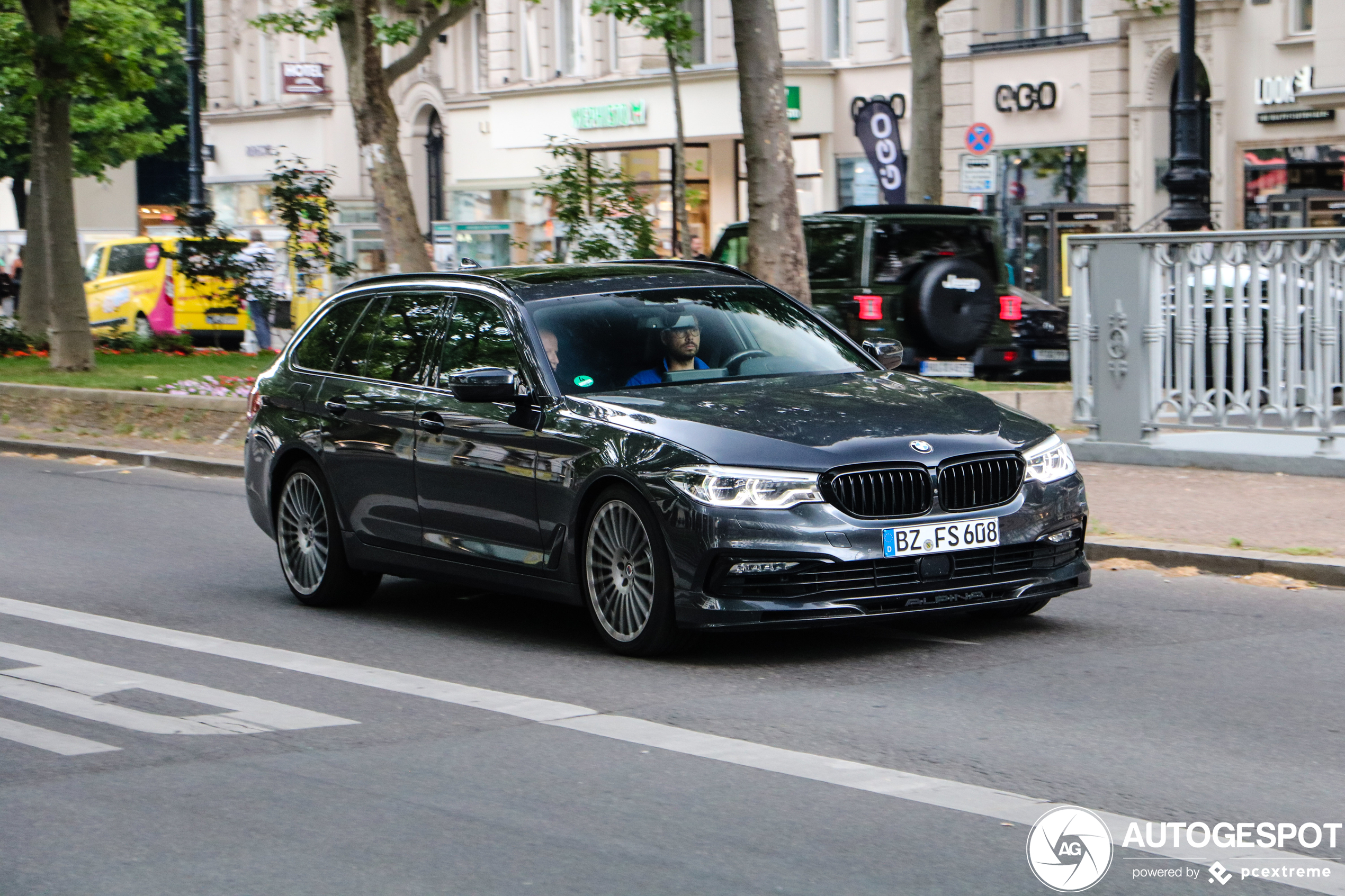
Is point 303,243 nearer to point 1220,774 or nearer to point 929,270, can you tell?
point 929,270

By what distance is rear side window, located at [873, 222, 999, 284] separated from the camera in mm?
19250

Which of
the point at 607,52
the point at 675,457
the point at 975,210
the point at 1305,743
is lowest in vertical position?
→ the point at 1305,743

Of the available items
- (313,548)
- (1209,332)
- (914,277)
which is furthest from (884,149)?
(313,548)

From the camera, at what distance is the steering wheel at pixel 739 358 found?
8.74 m

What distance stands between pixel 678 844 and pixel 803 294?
1205 cm

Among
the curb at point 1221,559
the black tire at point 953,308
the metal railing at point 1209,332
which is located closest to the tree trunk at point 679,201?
the black tire at point 953,308

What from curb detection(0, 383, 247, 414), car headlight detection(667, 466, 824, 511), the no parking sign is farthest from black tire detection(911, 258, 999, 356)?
the no parking sign

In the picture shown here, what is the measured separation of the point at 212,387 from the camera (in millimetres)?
21125

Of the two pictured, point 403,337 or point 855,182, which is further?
point 855,182

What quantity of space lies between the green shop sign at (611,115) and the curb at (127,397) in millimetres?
22262

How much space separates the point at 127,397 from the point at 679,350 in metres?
12.9

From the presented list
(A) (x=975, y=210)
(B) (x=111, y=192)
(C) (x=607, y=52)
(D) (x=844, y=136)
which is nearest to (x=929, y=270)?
(A) (x=975, y=210)

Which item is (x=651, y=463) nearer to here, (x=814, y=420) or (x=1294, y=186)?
(x=814, y=420)

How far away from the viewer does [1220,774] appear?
232 inches
